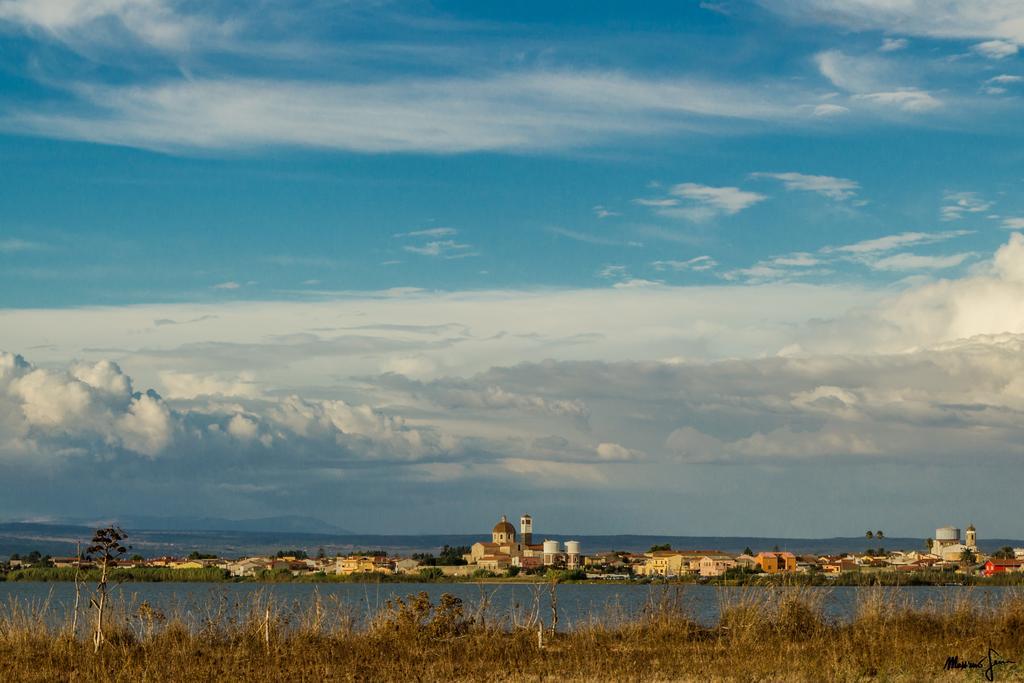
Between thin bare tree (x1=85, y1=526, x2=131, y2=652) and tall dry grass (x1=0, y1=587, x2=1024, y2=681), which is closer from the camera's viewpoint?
tall dry grass (x1=0, y1=587, x2=1024, y2=681)

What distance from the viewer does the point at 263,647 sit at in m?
23.7

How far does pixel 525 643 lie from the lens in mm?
A: 24781

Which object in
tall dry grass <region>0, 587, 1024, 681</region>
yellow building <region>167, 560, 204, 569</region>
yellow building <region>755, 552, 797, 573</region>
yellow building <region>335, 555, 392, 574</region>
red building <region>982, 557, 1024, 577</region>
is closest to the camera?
tall dry grass <region>0, 587, 1024, 681</region>

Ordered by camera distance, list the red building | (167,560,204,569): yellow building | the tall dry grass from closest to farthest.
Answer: the tall dry grass → the red building → (167,560,204,569): yellow building

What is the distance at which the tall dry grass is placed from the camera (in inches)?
806

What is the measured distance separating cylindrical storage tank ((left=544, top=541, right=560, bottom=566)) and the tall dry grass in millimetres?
117223

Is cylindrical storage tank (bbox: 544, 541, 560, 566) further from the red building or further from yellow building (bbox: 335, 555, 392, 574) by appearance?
the red building

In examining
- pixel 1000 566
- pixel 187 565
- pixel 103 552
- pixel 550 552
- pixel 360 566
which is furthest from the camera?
pixel 550 552

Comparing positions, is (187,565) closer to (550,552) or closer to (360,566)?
(360,566)

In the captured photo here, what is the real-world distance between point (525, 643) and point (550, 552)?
423 feet

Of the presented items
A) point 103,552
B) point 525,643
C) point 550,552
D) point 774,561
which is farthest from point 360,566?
point 103,552

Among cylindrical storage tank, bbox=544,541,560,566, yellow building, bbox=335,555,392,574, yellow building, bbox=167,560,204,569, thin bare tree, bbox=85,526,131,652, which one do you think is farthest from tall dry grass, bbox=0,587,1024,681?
cylindrical storage tank, bbox=544,541,560,566

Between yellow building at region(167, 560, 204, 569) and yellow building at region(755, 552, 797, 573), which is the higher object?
yellow building at region(755, 552, 797, 573)

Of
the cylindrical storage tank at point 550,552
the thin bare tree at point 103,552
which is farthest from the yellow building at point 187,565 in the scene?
the thin bare tree at point 103,552
